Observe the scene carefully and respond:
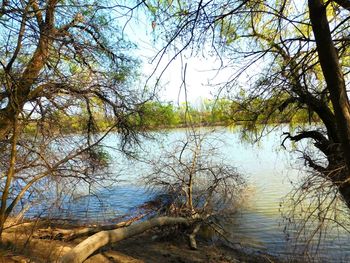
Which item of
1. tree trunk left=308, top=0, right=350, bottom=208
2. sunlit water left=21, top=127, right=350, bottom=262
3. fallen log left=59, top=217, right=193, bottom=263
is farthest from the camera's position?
sunlit water left=21, top=127, right=350, bottom=262

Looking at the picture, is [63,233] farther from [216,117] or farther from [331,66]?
[331,66]

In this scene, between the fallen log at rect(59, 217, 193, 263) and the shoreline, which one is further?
the shoreline

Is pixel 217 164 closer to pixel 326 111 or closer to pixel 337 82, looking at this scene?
pixel 326 111

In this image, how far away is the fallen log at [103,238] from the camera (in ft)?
17.2

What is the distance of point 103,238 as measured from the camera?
20.6 ft

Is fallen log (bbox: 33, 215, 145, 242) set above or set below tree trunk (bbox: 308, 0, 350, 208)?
below

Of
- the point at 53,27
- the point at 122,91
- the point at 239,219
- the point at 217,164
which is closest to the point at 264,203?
the point at 239,219

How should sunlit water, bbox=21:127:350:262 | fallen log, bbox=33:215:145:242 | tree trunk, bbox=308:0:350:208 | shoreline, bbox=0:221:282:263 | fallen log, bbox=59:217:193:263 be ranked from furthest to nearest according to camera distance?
sunlit water, bbox=21:127:350:262 → fallen log, bbox=33:215:145:242 → shoreline, bbox=0:221:282:263 → fallen log, bbox=59:217:193:263 → tree trunk, bbox=308:0:350:208

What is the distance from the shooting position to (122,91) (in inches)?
371

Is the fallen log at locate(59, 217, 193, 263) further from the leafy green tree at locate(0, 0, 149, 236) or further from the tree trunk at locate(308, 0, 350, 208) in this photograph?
the tree trunk at locate(308, 0, 350, 208)

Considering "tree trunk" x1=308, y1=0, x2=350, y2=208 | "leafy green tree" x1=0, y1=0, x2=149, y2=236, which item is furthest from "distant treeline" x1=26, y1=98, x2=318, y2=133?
"tree trunk" x1=308, y1=0, x2=350, y2=208

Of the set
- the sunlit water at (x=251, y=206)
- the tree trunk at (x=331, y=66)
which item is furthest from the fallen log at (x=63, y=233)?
the tree trunk at (x=331, y=66)

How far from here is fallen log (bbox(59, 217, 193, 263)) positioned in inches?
207

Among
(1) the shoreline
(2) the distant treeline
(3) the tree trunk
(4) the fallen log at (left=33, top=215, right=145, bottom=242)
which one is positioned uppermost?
(2) the distant treeline
